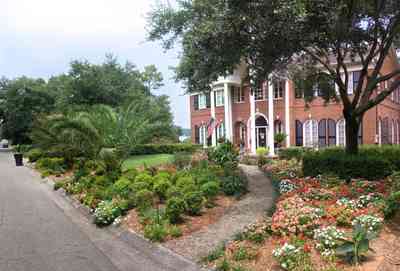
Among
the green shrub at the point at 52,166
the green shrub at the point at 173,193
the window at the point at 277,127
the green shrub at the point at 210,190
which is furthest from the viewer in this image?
the window at the point at 277,127

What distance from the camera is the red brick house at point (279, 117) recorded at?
84.2ft

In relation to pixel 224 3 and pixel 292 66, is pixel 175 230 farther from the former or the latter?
pixel 292 66

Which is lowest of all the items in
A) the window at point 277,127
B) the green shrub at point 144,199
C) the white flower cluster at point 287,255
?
the white flower cluster at point 287,255

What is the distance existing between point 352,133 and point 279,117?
17.0m

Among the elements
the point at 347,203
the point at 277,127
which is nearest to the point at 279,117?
the point at 277,127

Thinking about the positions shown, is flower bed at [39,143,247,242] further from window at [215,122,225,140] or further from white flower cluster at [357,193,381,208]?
window at [215,122,225,140]

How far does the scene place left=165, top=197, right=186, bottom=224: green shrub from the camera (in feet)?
23.2

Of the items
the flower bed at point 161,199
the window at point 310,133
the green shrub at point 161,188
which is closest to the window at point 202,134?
the window at point 310,133

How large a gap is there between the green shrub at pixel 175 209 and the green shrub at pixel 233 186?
2.68m

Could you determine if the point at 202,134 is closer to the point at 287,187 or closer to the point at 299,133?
the point at 299,133

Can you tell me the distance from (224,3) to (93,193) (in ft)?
21.0

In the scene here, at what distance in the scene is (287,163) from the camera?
1608 centimetres

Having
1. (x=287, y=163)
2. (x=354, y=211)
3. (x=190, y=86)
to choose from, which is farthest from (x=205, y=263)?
(x=287, y=163)

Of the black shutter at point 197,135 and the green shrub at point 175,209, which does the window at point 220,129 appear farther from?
the green shrub at point 175,209
